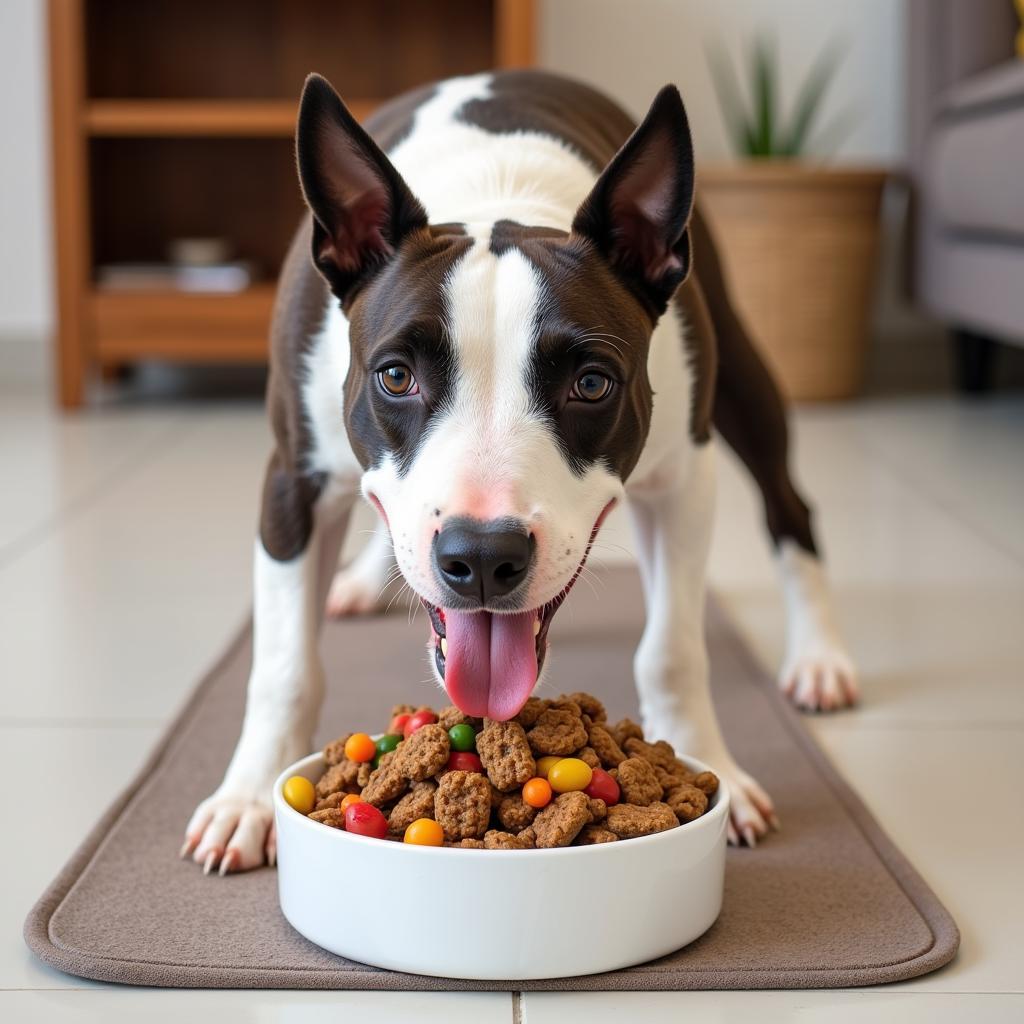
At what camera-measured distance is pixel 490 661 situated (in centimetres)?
125

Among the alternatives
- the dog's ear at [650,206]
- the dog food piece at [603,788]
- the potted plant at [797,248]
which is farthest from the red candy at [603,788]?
the potted plant at [797,248]

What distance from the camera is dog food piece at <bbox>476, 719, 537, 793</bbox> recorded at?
4.10 ft

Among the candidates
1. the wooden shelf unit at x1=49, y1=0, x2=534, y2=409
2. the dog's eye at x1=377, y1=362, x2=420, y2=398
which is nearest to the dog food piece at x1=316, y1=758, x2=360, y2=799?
the dog's eye at x1=377, y1=362, x2=420, y2=398

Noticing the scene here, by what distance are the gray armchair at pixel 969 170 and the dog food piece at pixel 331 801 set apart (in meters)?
2.45

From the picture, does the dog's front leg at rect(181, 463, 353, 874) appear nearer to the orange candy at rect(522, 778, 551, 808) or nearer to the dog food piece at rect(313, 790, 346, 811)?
the dog food piece at rect(313, 790, 346, 811)

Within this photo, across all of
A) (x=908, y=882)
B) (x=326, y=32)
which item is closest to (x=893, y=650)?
(x=908, y=882)

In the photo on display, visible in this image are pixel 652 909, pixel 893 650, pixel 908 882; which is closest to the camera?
pixel 652 909

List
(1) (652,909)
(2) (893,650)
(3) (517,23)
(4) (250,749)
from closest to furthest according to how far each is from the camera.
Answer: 1. (1) (652,909)
2. (4) (250,749)
3. (2) (893,650)
4. (3) (517,23)

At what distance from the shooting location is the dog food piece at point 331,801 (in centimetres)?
129

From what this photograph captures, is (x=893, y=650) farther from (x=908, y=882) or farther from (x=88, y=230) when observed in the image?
(x=88, y=230)

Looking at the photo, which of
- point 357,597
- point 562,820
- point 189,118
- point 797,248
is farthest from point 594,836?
point 189,118

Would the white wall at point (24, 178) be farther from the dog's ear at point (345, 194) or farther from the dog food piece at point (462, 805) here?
the dog food piece at point (462, 805)

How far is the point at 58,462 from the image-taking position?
360cm

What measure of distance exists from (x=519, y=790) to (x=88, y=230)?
11.3ft
